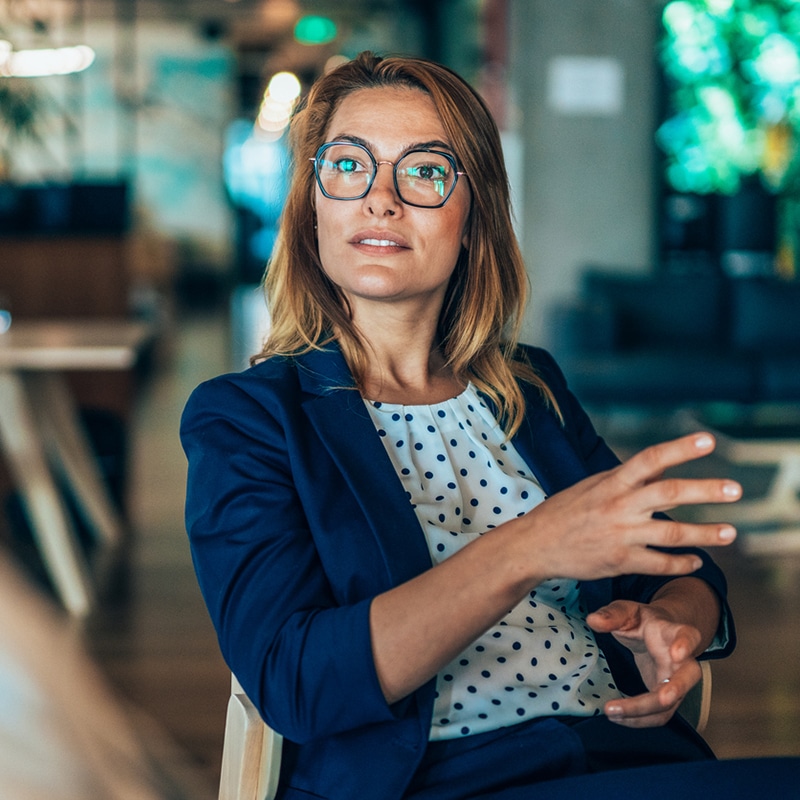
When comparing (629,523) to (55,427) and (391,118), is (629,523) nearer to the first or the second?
(391,118)

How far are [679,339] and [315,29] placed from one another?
29.7ft

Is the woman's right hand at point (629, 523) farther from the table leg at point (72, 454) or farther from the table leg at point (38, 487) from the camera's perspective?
the table leg at point (72, 454)

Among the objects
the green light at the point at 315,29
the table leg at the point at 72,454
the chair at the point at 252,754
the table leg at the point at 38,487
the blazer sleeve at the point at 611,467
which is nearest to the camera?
the chair at the point at 252,754

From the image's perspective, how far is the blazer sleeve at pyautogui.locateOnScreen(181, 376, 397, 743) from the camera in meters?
0.93

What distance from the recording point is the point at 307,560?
3.36 ft

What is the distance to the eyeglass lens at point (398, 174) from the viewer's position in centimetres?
122

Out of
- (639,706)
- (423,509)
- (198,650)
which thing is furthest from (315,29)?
(639,706)

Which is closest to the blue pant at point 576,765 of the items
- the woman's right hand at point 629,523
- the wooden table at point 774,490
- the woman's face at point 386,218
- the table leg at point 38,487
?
the woman's right hand at point 629,523

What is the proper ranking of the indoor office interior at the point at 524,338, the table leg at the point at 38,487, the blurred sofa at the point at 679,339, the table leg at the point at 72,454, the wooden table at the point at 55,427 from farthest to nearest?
the blurred sofa at the point at 679,339, the table leg at the point at 72,454, the table leg at the point at 38,487, the wooden table at the point at 55,427, the indoor office interior at the point at 524,338

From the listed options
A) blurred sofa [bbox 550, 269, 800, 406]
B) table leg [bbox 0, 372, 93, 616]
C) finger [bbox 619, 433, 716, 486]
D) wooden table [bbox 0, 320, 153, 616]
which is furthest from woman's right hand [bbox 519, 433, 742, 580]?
blurred sofa [bbox 550, 269, 800, 406]

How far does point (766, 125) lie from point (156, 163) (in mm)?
9654

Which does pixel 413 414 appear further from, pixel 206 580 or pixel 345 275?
pixel 206 580

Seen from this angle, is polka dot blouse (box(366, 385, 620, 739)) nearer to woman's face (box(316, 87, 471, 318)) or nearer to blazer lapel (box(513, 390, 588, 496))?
blazer lapel (box(513, 390, 588, 496))

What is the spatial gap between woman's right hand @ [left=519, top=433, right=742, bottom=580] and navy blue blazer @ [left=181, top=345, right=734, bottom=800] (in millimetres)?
187
